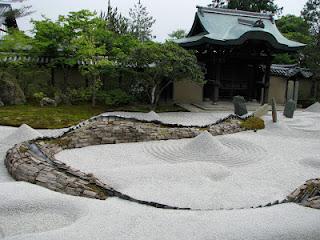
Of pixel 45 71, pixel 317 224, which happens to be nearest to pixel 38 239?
pixel 317 224

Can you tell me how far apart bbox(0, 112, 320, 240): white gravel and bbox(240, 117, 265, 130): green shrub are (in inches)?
81.8

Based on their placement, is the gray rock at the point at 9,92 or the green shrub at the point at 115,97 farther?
the green shrub at the point at 115,97

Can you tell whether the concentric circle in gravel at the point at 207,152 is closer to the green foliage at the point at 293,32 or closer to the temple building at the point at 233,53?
the temple building at the point at 233,53

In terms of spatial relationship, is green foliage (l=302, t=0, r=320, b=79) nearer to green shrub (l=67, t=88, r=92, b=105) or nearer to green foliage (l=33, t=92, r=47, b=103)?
green shrub (l=67, t=88, r=92, b=105)

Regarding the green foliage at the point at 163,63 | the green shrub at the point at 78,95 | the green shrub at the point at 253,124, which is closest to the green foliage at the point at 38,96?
the green shrub at the point at 78,95

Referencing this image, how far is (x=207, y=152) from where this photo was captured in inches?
364

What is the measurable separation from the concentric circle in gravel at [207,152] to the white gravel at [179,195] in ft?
A: 0.09

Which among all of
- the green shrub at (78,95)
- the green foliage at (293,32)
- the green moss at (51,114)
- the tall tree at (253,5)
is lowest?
the green moss at (51,114)

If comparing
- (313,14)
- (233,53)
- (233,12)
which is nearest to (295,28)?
(313,14)

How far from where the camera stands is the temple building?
61.0 ft

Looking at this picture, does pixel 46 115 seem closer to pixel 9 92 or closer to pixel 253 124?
pixel 9 92

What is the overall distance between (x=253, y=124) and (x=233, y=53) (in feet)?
26.1

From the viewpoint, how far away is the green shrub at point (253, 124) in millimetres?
12992

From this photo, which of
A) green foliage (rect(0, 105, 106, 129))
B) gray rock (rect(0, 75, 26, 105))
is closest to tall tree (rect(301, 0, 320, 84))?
green foliage (rect(0, 105, 106, 129))
